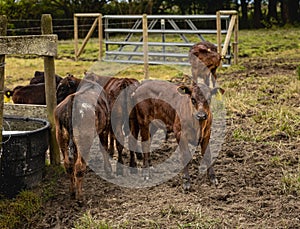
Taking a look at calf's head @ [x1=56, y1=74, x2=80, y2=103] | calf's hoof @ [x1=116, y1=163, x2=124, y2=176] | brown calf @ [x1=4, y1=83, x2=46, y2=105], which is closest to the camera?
calf's hoof @ [x1=116, y1=163, x2=124, y2=176]

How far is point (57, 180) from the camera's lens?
6.17 m

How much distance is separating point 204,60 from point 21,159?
394cm

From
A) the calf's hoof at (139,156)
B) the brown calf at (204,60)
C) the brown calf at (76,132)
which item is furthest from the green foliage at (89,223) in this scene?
the brown calf at (204,60)

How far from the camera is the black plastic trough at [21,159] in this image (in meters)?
5.53

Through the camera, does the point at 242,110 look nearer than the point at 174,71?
Yes

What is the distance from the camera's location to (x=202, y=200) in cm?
535

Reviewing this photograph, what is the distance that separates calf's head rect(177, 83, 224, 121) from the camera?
5.45 m

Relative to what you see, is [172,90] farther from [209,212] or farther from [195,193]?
[209,212]

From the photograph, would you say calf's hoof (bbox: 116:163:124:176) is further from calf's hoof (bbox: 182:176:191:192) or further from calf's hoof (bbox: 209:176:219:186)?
calf's hoof (bbox: 209:176:219:186)

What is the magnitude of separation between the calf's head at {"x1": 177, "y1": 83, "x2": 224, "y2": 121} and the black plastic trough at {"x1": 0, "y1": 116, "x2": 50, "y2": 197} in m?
1.67

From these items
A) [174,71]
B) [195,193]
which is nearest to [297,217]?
[195,193]

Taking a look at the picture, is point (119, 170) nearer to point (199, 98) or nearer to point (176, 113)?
point (176, 113)

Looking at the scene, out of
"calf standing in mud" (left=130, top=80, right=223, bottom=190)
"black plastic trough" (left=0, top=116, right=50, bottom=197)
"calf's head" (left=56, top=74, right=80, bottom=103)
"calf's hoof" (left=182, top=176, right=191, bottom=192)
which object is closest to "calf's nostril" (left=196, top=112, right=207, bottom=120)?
"calf standing in mud" (left=130, top=80, right=223, bottom=190)

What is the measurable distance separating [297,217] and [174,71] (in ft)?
33.3
